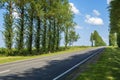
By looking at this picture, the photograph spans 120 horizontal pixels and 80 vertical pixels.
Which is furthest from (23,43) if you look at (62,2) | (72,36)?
(72,36)

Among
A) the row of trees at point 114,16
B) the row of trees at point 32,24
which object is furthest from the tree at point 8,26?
the row of trees at point 114,16

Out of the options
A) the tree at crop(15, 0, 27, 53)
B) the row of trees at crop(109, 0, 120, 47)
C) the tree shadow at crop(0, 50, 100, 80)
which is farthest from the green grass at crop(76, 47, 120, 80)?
the tree at crop(15, 0, 27, 53)

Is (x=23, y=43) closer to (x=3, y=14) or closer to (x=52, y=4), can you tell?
(x=3, y=14)

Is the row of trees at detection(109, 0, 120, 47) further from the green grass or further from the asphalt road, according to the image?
the asphalt road

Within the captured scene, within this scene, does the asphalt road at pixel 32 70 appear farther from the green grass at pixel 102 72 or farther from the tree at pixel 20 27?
the tree at pixel 20 27

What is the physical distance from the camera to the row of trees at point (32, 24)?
43469mm

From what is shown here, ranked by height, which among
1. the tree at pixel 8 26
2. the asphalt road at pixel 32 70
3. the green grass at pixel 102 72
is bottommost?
the green grass at pixel 102 72

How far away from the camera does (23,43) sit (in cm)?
4800

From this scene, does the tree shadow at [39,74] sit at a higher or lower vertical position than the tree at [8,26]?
lower

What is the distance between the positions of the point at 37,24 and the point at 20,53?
9.54m

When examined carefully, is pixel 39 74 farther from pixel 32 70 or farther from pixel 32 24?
pixel 32 24

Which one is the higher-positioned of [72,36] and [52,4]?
[52,4]

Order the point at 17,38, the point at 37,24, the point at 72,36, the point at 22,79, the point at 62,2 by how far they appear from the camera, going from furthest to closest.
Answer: the point at 72,36, the point at 62,2, the point at 37,24, the point at 17,38, the point at 22,79

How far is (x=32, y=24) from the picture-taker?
5162 centimetres
